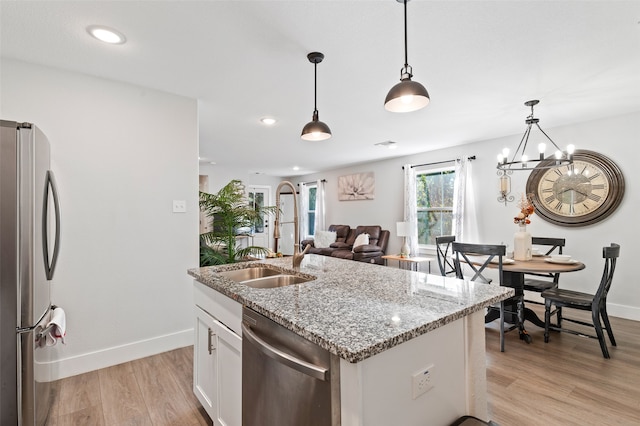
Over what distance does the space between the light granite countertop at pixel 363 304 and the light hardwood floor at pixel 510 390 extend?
952 mm

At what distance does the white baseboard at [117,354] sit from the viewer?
7.58 ft

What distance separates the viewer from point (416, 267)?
5.65m

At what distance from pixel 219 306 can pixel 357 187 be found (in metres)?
5.86

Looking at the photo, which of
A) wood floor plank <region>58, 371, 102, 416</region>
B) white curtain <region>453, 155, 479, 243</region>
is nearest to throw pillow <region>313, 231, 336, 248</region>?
white curtain <region>453, 155, 479, 243</region>

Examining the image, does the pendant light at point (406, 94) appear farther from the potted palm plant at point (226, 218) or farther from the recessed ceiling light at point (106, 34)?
the potted palm plant at point (226, 218)

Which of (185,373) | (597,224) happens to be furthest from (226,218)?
(597,224)

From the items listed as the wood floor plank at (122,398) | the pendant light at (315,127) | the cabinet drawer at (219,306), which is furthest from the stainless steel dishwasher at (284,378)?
the pendant light at (315,127)

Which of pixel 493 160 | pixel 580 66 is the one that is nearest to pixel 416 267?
pixel 493 160

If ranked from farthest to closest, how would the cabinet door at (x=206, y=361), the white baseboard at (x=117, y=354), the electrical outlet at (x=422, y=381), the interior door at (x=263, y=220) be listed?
the interior door at (x=263, y=220)
the white baseboard at (x=117, y=354)
the cabinet door at (x=206, y=361)
the electrical outlet at (x=422, y=381)

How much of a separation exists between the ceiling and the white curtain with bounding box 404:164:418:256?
2.31 meters

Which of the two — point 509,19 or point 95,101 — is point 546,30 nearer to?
point 509,19

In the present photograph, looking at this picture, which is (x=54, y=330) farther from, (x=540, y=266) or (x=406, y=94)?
(x=540, y=266)

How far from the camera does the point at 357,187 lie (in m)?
7.15

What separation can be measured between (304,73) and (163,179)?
1.59 m
